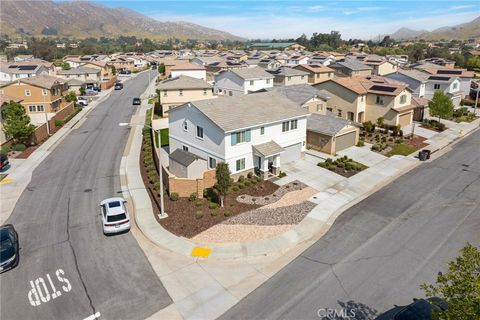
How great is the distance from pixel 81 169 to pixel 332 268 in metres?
27.3

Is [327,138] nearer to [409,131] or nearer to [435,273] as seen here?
[409,131]

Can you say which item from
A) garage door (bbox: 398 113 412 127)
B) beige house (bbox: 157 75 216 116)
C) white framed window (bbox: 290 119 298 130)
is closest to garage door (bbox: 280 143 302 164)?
white framed window (bbox: 290 119 298 130)

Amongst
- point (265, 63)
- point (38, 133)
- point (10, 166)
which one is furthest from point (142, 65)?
point (10, 166)

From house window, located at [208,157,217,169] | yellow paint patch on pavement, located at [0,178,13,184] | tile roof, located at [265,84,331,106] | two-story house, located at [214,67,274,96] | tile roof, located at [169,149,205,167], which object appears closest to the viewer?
tile roof, located at [169,149,205,167]

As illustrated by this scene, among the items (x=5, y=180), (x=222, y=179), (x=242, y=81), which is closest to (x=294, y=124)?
(x=222, y=179)

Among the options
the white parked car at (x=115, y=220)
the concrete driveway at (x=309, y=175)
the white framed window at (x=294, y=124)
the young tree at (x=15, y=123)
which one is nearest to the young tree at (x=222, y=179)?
the concrete driveway at (x=309, y=175)

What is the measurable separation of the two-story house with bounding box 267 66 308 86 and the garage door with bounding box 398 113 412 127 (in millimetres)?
26745

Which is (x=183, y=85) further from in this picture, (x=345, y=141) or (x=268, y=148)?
(x=268, y=148)

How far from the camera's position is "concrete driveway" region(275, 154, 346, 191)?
31.2 meters

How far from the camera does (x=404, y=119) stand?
50.0 m

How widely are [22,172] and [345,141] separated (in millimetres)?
35444

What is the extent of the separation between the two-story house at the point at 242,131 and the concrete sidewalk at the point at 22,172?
15.1 metres

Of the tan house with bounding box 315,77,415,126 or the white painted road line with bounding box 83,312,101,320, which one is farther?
the tan house with bounding box 315,77,415,126

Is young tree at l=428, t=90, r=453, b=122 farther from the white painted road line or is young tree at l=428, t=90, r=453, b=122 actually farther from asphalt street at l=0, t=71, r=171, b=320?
the white painted road line
